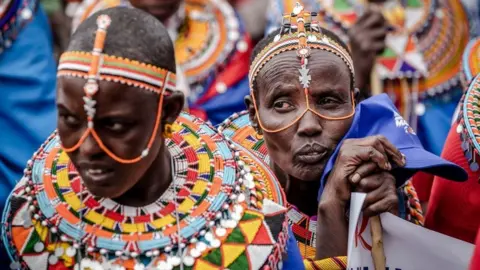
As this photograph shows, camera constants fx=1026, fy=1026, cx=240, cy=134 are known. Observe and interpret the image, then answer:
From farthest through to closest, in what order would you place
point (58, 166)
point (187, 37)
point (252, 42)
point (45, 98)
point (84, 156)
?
point (252, 42), point (187, 37), point (45, 98), point (58, 166), point (84, 156)

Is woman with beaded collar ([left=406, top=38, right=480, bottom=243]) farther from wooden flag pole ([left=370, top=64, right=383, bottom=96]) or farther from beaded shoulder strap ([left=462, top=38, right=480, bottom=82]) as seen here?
wooden flag pole ([left=370, top=64, right=383, bottom=96])

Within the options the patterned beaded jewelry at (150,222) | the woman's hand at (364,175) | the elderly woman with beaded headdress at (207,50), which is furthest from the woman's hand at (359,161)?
the elderly woman with beaded headdress at (207,50)

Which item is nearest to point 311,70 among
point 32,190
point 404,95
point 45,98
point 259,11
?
point 32,190

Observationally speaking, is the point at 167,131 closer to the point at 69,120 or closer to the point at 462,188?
the point at 69,120

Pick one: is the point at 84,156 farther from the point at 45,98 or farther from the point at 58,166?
the point at 45,98

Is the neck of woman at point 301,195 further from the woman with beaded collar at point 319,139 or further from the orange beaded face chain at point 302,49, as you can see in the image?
the orange beaded face chain at point 302,49

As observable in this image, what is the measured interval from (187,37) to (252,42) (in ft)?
1.89

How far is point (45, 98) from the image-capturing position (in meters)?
4.92

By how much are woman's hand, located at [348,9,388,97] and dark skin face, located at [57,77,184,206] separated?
2496mm

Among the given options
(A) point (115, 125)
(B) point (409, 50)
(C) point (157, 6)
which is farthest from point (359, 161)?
(B) point (409, 50)

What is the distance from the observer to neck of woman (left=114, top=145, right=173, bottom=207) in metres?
3.17

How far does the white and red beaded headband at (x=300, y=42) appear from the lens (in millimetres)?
3666

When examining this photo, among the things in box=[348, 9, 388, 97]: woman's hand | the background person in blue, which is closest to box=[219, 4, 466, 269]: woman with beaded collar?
the background person in blue

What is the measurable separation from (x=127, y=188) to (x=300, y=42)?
0.95 meters
